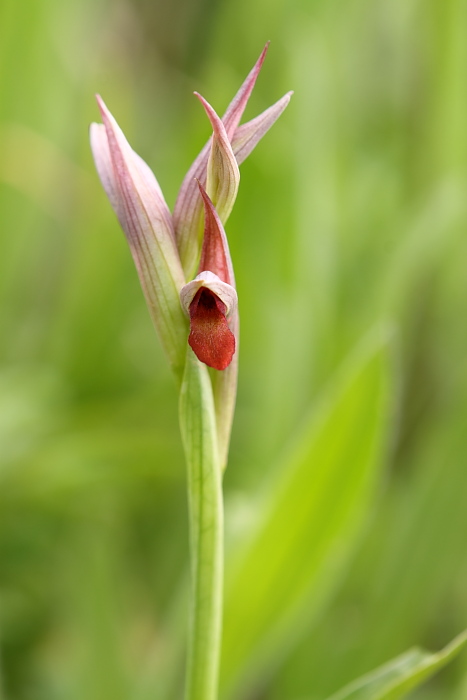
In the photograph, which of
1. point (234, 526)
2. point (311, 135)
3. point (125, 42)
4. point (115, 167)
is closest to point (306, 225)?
point (311, 135)

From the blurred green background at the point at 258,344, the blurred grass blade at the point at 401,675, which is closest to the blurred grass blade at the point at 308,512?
the blurred green background at the point at 258,344

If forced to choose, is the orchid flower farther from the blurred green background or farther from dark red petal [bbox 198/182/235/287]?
the blurred green background

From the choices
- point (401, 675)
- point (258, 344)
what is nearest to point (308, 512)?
point (401, 675)

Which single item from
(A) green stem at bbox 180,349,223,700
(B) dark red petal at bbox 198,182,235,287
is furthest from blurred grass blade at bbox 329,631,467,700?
(B) dark red petal at bbox 198,182,235,287

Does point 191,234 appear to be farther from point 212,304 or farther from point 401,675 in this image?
point 401,675

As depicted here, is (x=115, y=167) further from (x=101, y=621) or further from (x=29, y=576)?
(x=29, y=576)
